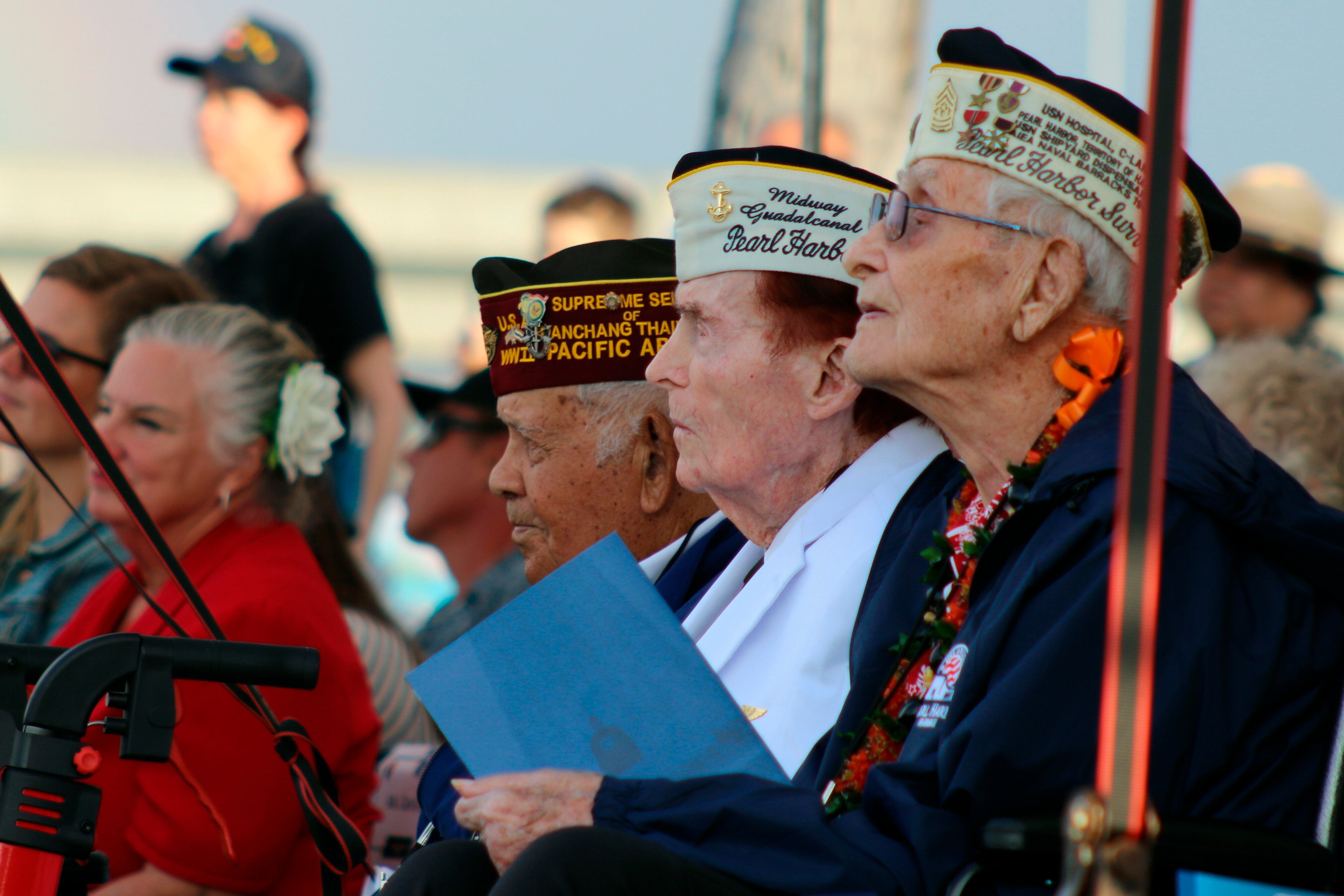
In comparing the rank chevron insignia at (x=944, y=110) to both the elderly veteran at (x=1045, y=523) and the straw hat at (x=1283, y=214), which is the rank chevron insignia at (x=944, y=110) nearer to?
the elderly veteran at (x=1045, y=523)

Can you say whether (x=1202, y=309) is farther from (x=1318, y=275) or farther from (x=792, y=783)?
(x=792, y=783)

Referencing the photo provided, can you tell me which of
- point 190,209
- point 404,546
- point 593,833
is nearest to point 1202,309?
point 593,833

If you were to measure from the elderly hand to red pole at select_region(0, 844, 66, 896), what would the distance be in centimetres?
67

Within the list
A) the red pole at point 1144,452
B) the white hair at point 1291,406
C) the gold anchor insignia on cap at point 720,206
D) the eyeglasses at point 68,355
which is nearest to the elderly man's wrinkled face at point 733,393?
the gold anchor insignia on cap at point 720,206

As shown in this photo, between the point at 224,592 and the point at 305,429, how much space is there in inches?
21.1

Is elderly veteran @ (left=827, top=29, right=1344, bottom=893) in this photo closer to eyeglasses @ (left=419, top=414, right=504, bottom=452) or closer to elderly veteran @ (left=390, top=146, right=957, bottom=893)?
elderly veteran @ (left=390, top=146, right=957, bottom=893)

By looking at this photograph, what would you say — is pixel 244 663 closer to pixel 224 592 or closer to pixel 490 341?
pixel 224 592

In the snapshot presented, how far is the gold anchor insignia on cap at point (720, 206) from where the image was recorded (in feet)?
10.3

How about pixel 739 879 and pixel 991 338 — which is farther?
pixel 991 338

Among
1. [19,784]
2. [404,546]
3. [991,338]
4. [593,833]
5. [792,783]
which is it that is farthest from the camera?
[404,546]

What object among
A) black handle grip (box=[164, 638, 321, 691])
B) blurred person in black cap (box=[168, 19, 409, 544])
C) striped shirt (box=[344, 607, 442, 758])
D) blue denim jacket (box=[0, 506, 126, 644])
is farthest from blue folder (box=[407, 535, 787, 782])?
blurred person in black cap (box=[168, 19, 409, 544])

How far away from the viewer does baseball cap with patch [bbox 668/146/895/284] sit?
310 cm

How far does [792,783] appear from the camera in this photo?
235cm

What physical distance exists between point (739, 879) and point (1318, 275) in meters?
4.15
